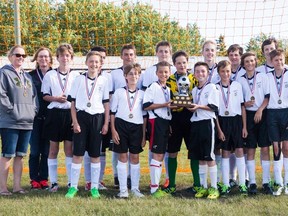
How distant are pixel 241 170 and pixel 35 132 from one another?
10.3 ft

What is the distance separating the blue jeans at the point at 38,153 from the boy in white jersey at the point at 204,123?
2.28m

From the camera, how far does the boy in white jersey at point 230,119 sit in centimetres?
587

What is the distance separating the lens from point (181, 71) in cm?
602

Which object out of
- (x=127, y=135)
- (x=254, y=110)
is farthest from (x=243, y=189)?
(x=127, y=135)

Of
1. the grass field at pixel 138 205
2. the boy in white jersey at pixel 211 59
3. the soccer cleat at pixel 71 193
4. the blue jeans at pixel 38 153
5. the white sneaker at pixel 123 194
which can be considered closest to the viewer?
the grass field at pixel 138 205

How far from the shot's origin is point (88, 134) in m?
5.71

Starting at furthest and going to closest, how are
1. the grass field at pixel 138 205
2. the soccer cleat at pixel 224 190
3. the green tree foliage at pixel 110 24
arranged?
the green tree foliage at pixel 110 24 < the soccer cleat at pixel 224 190 < the grass field at pixel 138 205

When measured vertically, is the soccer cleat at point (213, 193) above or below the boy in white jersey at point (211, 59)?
below

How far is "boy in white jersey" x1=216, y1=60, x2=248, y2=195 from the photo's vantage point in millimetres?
5871

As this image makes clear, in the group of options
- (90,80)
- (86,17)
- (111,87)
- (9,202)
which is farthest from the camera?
(86,17)

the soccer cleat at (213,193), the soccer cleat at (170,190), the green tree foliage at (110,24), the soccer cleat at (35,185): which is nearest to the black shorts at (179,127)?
the soccer cleat at (170,190)

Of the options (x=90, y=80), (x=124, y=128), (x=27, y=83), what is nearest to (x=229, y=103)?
(x=124, y=128)

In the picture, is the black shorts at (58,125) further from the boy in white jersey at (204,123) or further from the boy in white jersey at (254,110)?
the boy in white jersey at (254,110)

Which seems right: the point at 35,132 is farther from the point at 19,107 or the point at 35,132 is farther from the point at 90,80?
the point at 90,80
